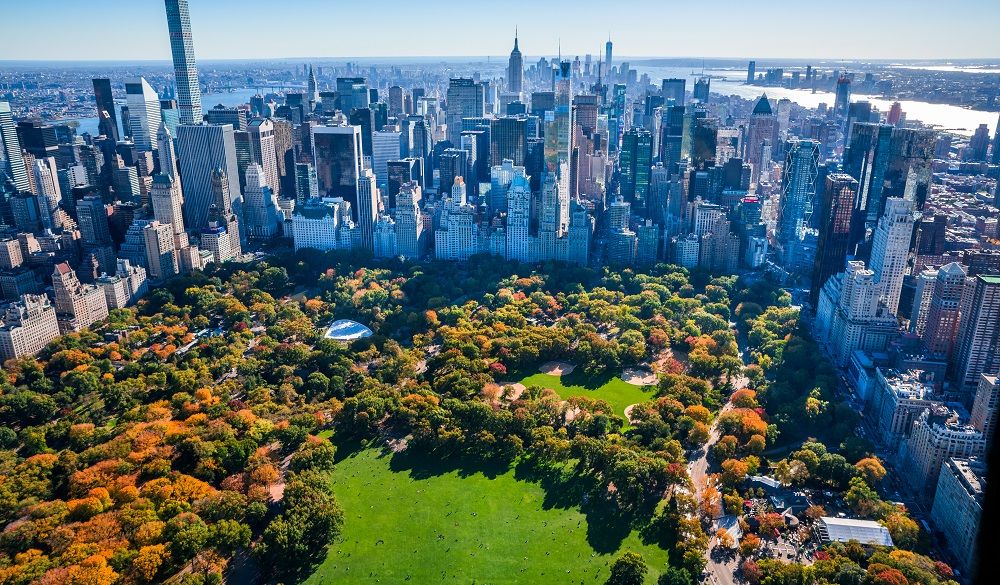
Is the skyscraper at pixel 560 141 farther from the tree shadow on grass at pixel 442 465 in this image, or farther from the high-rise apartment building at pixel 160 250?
the tree shadow on grass at pixel 442 465

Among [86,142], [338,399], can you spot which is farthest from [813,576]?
[86,142]

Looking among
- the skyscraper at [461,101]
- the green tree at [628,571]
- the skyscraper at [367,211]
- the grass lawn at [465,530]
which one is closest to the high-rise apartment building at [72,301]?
the skyscraper at [367,211]

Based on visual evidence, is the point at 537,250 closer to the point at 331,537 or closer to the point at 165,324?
the point at 165,324

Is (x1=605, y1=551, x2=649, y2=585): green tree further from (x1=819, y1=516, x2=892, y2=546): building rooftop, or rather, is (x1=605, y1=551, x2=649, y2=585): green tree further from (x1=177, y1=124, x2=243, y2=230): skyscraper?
(x1=177, y1=124, x2=243, y2=230): skyscraper

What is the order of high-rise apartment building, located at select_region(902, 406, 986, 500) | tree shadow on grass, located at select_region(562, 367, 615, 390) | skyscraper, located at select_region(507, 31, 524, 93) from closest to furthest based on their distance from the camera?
high-rise apartment building, located at select_region(902, 406, 986, 500) → tree shadow on grass, located at select_region(562, 367, 615, 390) → skyscraper, located at select_region(507, 31, 524, 93)

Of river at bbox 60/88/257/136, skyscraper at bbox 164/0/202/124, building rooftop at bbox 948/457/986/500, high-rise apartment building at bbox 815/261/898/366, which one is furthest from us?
A: river at bbox 60/88/257/136

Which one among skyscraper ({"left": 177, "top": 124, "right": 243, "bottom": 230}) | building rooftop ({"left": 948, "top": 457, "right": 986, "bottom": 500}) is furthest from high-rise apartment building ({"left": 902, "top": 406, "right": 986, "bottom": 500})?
skyscraper ({"left": 177, "top": 124, "right": 243, "bottom": 230})

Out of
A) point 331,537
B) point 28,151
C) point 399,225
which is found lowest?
point 331,537
